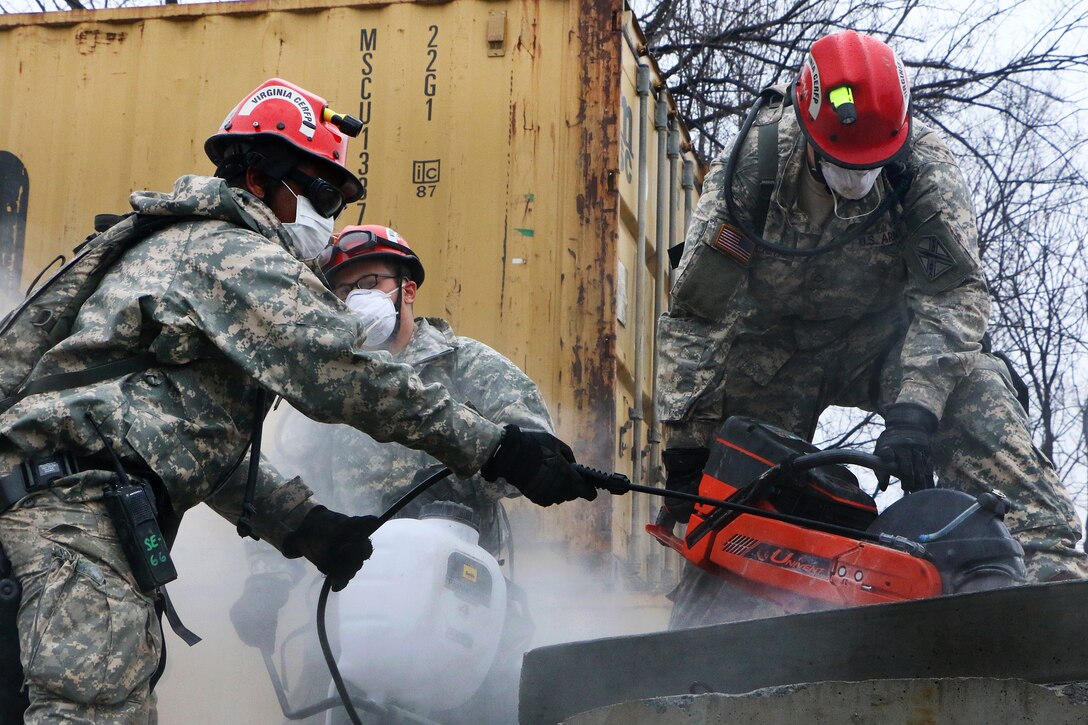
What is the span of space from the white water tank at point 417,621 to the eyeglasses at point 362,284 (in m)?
1.26

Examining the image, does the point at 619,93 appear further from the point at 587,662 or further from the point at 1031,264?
the point at 1031,264

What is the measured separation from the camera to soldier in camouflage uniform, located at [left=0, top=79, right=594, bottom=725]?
2.42 meters

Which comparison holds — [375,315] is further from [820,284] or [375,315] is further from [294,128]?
[820,284]

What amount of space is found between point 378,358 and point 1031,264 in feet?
27.1

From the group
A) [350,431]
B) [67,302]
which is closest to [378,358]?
[67,302]

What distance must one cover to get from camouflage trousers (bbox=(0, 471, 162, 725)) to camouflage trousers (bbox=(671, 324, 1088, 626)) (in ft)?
4.57

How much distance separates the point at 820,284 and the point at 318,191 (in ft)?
5.11

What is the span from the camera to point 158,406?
2619mm

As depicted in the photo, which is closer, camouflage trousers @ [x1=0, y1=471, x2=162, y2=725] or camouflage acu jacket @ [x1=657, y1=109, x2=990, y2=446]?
camouflage trousers @ [x1=0, y1=471, x2=162, y2=725]

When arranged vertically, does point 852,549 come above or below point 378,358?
below

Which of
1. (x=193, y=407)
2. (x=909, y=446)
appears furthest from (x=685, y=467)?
(x=193, y=407)

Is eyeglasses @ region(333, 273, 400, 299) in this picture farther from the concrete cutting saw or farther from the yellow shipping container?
the concrete cutting saw

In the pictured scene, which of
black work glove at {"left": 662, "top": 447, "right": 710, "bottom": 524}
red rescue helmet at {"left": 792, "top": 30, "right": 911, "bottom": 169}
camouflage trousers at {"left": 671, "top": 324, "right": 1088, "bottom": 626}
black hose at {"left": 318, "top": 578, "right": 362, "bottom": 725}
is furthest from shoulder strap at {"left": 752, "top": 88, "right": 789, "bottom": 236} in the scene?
black hose at {"left": 318, "top": 578, "right": 362, "bottom": 725}

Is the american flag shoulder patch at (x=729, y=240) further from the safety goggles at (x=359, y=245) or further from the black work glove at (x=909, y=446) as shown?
the safety goggles at (x=359, y=245)
